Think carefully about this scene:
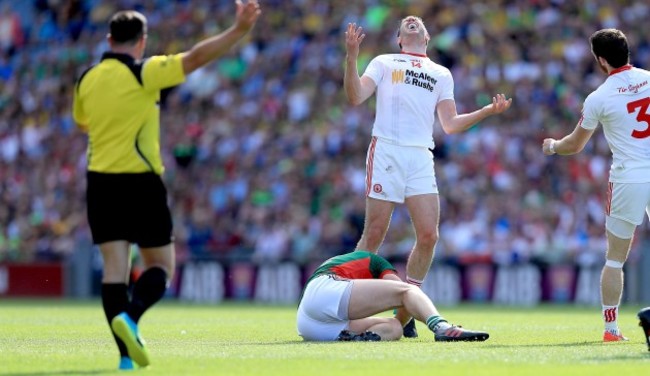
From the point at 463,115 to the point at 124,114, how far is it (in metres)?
4.24

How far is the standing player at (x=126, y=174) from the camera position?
29.1ft

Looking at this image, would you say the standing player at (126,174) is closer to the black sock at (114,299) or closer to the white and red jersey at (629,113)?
the black sock at (114,299)

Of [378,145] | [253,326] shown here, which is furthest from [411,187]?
[253,326]

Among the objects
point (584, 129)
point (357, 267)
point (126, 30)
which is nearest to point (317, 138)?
point (357, 267)

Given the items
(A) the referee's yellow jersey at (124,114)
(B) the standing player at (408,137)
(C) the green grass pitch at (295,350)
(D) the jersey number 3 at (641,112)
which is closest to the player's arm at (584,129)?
(D) the jersey number 3 at (641,112)

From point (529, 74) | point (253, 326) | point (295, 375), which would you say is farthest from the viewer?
point (529, 74)

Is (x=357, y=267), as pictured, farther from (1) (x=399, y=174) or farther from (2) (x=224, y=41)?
(2) (x=224, y=41)

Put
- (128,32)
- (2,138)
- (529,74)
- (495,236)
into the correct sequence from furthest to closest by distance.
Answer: (2,138)
(529,74)
(495,236)
(128,32)

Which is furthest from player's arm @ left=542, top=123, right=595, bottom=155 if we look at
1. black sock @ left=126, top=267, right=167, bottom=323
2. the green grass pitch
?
black sock @ left=126, top=267, right=167, bottom=323

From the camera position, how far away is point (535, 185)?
23.7 m

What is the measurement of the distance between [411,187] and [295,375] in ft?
14.2

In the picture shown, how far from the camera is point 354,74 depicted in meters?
11.9

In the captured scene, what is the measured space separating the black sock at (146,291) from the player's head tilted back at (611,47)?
4299 millimetres

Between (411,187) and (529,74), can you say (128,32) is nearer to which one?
(411,187)
